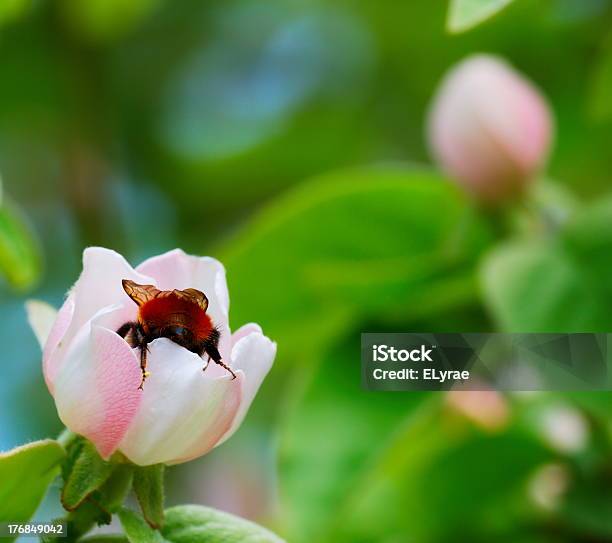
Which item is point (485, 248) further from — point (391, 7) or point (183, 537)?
point (391, 7)

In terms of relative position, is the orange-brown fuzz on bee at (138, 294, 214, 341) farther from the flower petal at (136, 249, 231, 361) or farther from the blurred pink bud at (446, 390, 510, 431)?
the blurred pink bud at (446, 390, 510, 431)

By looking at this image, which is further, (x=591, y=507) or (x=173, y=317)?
(x=591, y=507)

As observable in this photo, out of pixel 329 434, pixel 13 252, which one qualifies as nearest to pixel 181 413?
pixel 13 252

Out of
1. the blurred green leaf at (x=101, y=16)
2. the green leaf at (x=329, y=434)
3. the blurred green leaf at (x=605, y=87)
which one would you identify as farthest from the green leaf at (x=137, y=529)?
the blurred green leaf at (x=101, y=16)

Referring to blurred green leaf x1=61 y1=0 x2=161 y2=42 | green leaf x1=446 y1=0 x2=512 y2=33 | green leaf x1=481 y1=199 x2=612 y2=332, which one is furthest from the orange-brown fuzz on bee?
blurred green leaf x1=61 y1=0 x2=161 y2=42

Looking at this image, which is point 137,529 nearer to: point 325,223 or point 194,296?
point 194,296

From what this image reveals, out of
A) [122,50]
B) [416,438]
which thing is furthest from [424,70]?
[416,438]
